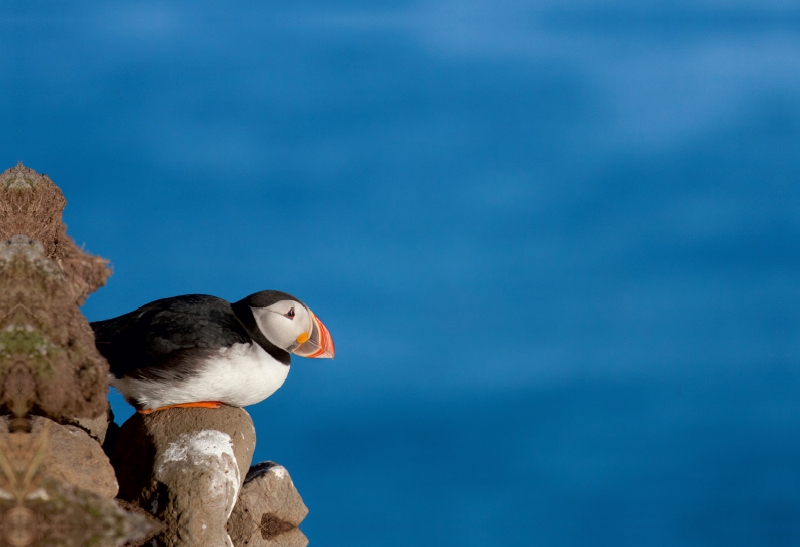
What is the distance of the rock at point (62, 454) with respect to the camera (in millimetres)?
6297

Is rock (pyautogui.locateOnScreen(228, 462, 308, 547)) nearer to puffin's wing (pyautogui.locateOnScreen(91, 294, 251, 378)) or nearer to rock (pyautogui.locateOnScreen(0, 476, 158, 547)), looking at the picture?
puffin's wing (pyautogui.locateOnScreen(91, 294, 251, 378))

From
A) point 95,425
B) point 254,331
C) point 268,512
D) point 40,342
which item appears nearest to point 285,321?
point 254,331

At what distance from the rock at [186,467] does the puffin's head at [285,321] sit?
73 cm

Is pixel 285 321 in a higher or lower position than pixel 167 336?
higher

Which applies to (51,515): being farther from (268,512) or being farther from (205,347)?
(268,512)

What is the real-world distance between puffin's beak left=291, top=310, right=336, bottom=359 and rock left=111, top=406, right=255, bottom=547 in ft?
2.46

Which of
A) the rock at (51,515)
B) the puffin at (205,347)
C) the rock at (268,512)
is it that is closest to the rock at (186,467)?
the puffin at (205,347)

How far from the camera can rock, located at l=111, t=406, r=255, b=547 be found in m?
7.49

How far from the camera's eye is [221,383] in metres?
7.80

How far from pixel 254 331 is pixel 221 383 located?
→ 1.57 ft

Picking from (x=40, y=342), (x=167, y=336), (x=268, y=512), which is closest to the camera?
(x=40, y=342)

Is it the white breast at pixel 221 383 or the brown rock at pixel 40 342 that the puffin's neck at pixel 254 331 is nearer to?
the white breast at pixel 221 383

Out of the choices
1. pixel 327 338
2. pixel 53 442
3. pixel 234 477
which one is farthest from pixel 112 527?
pixel 327 338

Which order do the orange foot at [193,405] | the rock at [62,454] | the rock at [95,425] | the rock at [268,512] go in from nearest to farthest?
the rock at [62,454] → the rock at [95,425] → the orange foot at [193,405] → the rock at [268,512]
